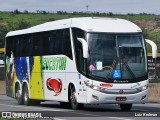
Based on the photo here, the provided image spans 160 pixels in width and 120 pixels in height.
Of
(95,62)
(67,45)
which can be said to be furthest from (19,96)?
(95,62)

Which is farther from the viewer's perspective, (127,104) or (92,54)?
(127,104)

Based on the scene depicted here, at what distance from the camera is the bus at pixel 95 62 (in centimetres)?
2386

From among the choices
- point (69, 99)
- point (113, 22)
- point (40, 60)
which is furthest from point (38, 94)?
point (113, 22)

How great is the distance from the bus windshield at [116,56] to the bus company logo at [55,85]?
3083 millimetres

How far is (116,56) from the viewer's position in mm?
24047

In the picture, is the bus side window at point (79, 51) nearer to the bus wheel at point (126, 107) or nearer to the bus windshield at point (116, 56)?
the bus windshield at point (116, 56)

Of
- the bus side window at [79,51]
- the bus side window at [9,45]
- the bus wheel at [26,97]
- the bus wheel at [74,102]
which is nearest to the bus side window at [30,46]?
the bus wheel at [26,97]

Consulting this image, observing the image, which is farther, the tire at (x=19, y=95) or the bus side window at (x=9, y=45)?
the bus side window at (x=9, y=45)

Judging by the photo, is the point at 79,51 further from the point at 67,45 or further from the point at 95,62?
the point at 67,45

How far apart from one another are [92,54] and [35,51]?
568 centimetres

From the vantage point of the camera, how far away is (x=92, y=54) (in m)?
24.0

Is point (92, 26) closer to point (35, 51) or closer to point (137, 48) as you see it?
point (137, 48)

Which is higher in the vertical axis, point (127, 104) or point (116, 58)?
point (116, 58)

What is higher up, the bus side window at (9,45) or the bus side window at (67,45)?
the bus side window at (67,45)
